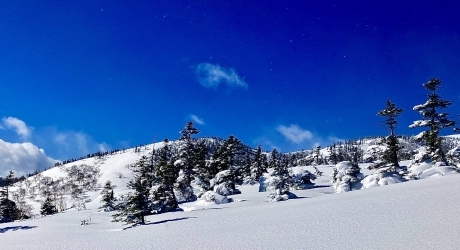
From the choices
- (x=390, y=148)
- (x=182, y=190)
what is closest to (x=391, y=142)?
(x=390, y=148)

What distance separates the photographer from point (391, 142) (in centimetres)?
3145

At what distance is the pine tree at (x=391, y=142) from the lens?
29844 millimetres

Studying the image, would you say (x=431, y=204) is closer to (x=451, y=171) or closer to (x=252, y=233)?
(x=252, y=233)

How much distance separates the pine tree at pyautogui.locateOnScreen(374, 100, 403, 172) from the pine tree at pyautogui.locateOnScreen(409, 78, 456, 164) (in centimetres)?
240

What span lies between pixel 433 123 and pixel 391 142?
4.05 metres

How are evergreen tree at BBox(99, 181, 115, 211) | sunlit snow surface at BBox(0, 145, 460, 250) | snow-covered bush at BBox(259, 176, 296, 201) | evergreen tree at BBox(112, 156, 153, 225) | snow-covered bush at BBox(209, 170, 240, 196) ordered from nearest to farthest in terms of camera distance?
1. sunlit snow surface at BBox(0, 145, 460, 250)
2. evergreen tree at BBox(112, 156, 153, 225)
3. snow-covered bush at BBox(259, 176, 296, 201)
4. snow-covered bush at BBox(209, 170, 240, 196)
5. evergreen tree at BBox(99, 181, 115, 211)

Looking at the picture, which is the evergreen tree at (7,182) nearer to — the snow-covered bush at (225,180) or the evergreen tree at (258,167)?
the snow-covered bush at (225,180)

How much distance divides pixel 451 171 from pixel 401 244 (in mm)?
20015

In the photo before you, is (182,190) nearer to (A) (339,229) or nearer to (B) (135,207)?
(B) (135,207)

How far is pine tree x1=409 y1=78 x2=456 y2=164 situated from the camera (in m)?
28.0

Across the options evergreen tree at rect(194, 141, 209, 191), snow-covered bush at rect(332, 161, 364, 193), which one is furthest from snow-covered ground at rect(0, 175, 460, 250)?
evergreen tree at rect(194, 141, 209, 191)

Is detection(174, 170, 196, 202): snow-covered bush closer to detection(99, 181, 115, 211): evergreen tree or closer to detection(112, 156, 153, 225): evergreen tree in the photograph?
detection(99, 181, 115, 211): evergreen tree

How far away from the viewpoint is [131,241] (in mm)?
16688

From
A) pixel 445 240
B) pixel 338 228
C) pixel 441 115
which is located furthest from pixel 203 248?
pixel 441 115
